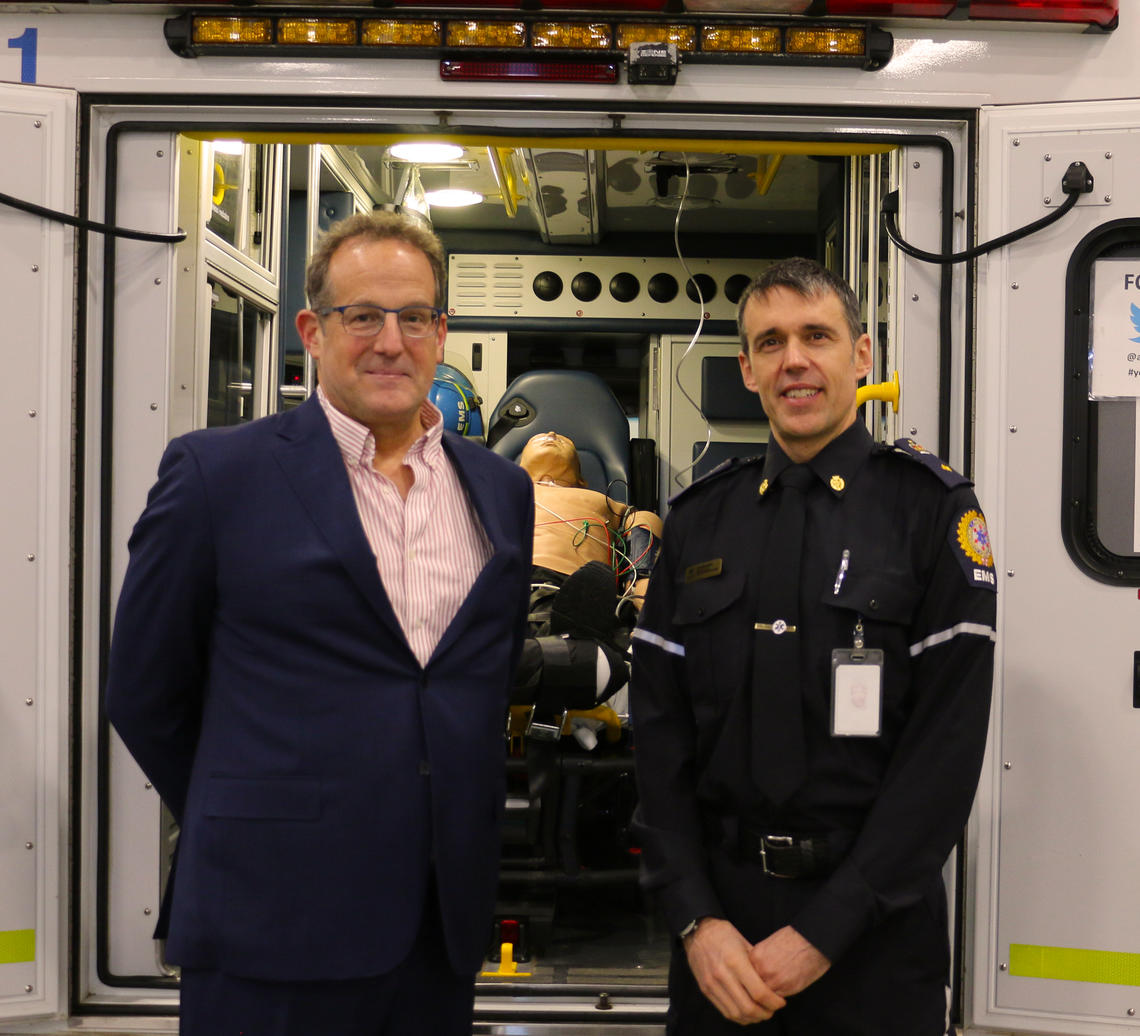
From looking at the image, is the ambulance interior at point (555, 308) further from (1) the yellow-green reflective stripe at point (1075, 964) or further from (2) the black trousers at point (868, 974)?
(2) the black trousers at point (868, 974)

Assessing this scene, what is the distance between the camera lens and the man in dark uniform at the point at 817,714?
1617 millimetres

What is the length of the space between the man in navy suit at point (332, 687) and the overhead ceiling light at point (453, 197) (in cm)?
474

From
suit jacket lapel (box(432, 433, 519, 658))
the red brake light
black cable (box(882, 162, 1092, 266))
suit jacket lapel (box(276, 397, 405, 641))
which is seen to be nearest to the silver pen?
suit jacket lapel (box(432, 433, 519, 658))

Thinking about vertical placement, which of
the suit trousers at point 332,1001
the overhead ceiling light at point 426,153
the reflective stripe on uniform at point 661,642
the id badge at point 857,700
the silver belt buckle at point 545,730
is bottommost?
the suit trousers at point 332,1001

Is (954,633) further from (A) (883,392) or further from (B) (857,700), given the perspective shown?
(A) (883,392)

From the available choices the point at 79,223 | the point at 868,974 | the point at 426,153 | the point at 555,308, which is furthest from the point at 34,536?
the point at 555,308

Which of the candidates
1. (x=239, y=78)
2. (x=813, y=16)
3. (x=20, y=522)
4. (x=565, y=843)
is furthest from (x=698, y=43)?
(x=565, y=843)

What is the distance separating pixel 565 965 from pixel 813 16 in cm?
276

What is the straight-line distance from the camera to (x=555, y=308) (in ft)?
22.6

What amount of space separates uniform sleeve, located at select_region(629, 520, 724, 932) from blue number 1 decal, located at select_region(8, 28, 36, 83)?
2073 millimetres

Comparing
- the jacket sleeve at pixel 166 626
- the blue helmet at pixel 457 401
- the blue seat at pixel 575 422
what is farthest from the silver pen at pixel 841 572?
the blue helmet at pixel 457 401

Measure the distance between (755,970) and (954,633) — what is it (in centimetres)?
62

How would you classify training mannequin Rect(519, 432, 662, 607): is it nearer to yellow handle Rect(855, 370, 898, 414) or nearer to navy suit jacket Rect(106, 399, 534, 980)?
yellow handle Rect(855, 370, 898, 414)

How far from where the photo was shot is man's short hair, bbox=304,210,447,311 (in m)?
1.70
